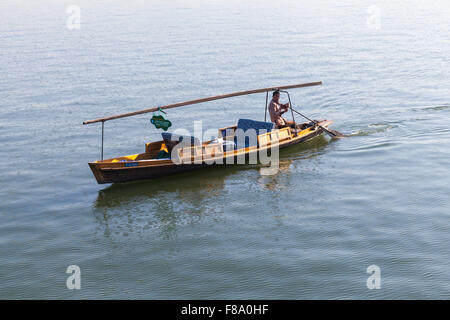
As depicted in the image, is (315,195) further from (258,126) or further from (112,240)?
(112,240)

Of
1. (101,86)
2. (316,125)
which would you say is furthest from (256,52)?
(316,125)

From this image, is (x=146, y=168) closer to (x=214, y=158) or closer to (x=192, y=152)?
(x=192, y=152)

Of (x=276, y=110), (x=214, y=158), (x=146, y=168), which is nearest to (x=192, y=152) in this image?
(x=214, y=158)

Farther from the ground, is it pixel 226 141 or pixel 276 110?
pixel 276 110

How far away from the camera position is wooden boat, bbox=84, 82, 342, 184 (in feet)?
48.8

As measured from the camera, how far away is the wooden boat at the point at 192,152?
14.9 meters

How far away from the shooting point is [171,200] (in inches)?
578

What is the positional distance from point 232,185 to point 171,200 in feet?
6.00

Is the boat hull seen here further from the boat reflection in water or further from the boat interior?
the boat reflection in water

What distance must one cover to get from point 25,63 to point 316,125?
20746 mm

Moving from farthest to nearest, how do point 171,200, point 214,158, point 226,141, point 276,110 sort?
point 276,110 < point 226,141 < point 214,158 < point 171,200

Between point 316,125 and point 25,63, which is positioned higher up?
point 25,63

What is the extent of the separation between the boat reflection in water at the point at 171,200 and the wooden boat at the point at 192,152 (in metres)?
0.31

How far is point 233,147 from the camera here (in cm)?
1662
